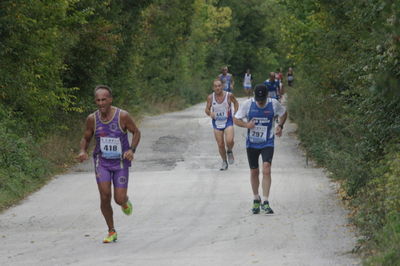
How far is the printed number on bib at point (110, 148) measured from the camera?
10.0 m

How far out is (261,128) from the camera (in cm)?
1226

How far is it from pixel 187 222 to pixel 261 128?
1.80 m

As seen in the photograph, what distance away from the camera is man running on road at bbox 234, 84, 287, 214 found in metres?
12.2

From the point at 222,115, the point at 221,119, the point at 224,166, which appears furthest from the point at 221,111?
the point at 224,166

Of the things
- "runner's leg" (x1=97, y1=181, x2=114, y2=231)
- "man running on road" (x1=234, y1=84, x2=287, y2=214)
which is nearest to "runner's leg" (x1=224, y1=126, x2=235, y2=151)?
"man running on road" (x1=234, y1=84, x2=287, y2=214)

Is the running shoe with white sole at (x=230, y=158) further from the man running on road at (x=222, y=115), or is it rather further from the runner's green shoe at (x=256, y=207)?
the runner's green shoe at (x=256, y=207)

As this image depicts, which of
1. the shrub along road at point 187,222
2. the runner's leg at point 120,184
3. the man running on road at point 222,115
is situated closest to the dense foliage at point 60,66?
the shrub along road at point 187,222

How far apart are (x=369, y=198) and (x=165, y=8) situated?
31.3m

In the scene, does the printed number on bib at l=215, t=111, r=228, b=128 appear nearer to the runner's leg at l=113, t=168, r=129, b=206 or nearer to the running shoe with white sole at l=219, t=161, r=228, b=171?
the running shoe with white sole at l=219, t=161, r=228, b=171

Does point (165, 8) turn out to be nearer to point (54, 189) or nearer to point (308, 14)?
point (308, 14)

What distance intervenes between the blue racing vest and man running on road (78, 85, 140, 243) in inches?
103

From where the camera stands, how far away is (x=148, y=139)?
2541cm

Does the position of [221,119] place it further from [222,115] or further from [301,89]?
[301,89]

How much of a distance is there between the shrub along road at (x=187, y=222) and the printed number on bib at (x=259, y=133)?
3.55 feet
